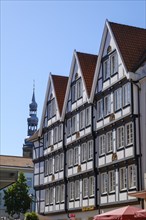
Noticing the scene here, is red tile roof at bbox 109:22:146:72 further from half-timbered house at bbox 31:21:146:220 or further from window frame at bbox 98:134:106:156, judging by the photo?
window frame at bbox 98:134:106:156

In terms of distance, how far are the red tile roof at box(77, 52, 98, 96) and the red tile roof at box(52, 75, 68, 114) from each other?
17.9ft

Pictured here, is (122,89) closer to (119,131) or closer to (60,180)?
(119,131)

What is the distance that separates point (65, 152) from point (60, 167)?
1.66 meters

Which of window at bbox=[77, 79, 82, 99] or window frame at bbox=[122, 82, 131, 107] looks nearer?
window frame at bbox=[122, 82, 131, 107]

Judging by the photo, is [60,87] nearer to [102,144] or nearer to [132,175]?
Answer: [102,144]

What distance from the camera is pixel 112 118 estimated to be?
102 feet

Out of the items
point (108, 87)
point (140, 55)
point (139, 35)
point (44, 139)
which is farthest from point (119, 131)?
point (44, 139)

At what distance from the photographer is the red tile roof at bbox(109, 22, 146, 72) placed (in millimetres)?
30564

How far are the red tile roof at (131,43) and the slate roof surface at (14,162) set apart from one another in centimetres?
4215

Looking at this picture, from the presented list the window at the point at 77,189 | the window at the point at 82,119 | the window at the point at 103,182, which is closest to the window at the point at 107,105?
the window at the point at 82,119

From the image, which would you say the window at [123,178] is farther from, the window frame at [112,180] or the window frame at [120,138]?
the window frame at [120,138]

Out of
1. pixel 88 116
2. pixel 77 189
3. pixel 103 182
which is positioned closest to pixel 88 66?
pixel 88 116

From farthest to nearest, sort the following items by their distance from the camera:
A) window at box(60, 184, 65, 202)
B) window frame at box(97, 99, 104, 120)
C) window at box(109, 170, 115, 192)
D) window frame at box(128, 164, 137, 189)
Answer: window at box(60, 184, 65, 202)
window frame at box(97, 99, 104, 120)
window at box(109, 170, 115, 192)
window frame at box(128, 164, 137, 189)

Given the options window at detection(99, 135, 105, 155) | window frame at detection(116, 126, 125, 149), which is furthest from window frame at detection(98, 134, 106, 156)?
window frame at detection(116, 126, 125, 149)
